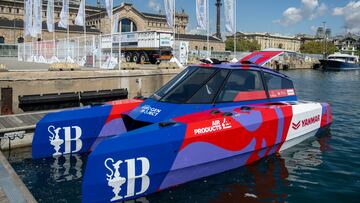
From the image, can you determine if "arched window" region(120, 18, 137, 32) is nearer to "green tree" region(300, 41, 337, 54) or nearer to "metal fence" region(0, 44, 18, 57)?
"metal fence" region(0, 44, 18, 57)

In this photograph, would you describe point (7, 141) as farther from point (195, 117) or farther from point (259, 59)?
point (259, 59)

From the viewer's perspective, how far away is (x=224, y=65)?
8828 millimetres

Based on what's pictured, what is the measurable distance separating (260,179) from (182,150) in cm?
217

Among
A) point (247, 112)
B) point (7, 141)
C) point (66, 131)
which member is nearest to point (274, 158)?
point (247, 112)

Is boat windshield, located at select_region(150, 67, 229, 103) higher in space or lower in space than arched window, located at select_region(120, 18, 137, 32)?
lower

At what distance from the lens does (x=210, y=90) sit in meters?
8.09

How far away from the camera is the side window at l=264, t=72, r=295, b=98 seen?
31.0 feet

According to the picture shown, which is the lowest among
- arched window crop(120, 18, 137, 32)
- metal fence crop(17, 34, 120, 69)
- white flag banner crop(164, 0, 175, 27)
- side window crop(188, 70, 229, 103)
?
side window crop(188, 70, 229, 103)

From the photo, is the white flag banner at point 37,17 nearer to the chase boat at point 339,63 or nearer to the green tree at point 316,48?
the chase boat at point 339,63

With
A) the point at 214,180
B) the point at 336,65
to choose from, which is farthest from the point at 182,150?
the point at 336,65

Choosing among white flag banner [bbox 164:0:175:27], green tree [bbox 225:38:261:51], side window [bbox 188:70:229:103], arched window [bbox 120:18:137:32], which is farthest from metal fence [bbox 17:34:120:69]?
green tree [bbox 225:38:261:51]

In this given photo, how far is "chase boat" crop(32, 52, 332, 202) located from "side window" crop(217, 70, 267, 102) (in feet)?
0.08

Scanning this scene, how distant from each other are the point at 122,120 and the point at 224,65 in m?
2.82

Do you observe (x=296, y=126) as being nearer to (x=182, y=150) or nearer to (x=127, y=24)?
(x=182, y=150)
